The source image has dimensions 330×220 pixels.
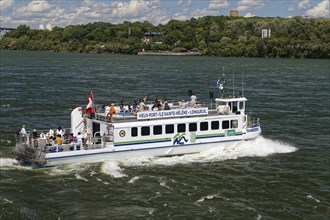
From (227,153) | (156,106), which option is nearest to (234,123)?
(227,153)

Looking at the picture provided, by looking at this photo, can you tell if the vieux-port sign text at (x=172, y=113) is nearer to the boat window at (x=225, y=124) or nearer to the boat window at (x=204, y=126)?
the boat window at (x=204, y=126)

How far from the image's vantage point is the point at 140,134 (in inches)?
1485

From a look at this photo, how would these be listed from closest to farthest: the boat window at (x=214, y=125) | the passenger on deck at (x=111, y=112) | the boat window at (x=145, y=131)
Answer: the passenger on deck at (x=111, y=112) → the boat window at (x=145, y=131) → the boat window at (x=214, y=125)

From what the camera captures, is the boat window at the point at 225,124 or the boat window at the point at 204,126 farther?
the boat window at the point at 225,124

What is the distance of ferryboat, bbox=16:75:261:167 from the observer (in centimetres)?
3566

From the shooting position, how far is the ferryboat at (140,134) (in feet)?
117

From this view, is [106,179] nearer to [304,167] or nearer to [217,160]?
[217,160]

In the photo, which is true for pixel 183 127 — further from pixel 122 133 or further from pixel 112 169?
pixel 112 169

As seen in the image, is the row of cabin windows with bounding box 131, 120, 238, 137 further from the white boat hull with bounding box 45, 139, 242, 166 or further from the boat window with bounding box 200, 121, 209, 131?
the white boat hull with bounding box 45, 139, 242, 166

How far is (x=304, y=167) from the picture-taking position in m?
38.1

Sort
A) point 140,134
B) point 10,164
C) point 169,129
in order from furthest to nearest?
point 169,129
point 140,134
point 10,164

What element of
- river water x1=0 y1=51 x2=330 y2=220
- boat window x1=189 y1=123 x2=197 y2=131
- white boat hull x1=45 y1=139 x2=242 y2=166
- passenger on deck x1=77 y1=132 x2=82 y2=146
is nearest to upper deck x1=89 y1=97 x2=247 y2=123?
boat window x1=189 y1=123 x2=197 y2=131

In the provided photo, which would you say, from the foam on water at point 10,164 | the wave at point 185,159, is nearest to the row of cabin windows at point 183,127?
the wave at point 185,159

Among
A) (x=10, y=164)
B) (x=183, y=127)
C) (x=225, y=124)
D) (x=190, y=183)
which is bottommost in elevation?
(x=190, y=183)
